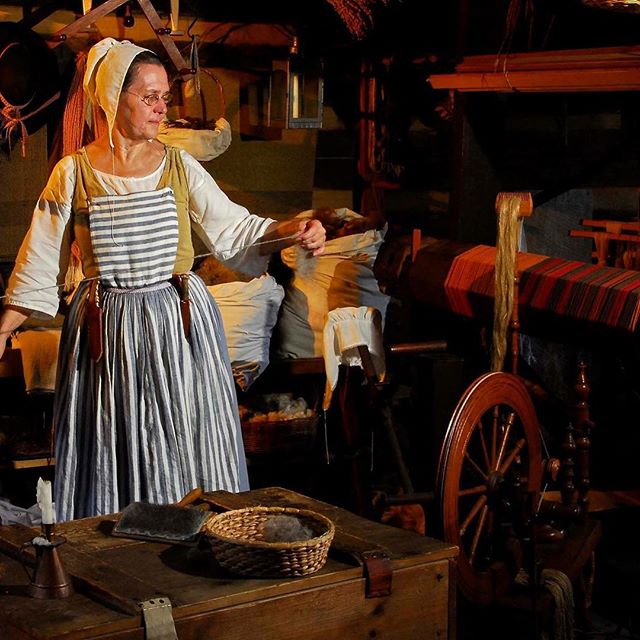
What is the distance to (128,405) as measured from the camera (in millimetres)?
4637

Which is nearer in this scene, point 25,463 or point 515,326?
point 515,326

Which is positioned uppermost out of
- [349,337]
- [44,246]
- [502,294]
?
[44,246]

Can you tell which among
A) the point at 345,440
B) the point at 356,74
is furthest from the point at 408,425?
the point at 356,74

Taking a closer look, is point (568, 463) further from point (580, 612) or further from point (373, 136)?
point (373, 136)

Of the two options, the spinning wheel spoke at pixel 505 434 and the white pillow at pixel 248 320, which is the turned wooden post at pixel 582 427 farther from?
the white pillow at pixel 248 320

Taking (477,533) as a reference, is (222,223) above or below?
above

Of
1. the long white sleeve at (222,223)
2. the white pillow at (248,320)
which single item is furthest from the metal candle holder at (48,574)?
the white pillow at (248,320)

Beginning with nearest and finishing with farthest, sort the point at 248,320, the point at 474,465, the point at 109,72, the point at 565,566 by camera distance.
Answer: the point at 474,465
the point at 109,72
the point at 565,566
the point at 248,320

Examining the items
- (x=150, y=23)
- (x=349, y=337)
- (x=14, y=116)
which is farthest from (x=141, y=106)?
(x=349, y=337)

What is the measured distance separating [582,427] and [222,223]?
153cm

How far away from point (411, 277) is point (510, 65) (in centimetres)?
99

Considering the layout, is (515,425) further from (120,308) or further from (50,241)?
(50,241)

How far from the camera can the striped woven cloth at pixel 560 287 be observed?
466 centimetres

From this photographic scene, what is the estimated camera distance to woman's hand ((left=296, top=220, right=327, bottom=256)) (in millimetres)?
4816
